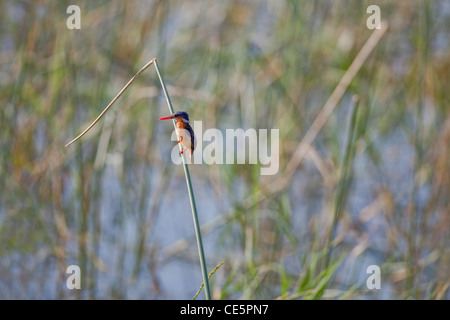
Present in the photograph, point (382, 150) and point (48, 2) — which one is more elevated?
point (48, 2)

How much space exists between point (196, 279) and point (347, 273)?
0.37m

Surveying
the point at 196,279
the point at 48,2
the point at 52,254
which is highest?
the point at 48,2

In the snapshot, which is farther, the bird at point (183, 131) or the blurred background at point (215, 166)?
the blurred background at point (215, 166)

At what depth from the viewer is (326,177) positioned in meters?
1.44

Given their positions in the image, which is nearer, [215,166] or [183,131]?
[183,131]

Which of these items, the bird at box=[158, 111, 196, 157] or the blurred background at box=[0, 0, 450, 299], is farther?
the blurred background at box=[0, 0, 450, 299]

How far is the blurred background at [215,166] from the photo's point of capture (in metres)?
1.31

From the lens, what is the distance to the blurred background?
131cm

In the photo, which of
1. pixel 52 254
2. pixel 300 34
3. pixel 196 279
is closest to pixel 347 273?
pixel 196 279

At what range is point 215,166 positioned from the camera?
5.39 ft

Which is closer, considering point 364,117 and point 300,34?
point 364,117
